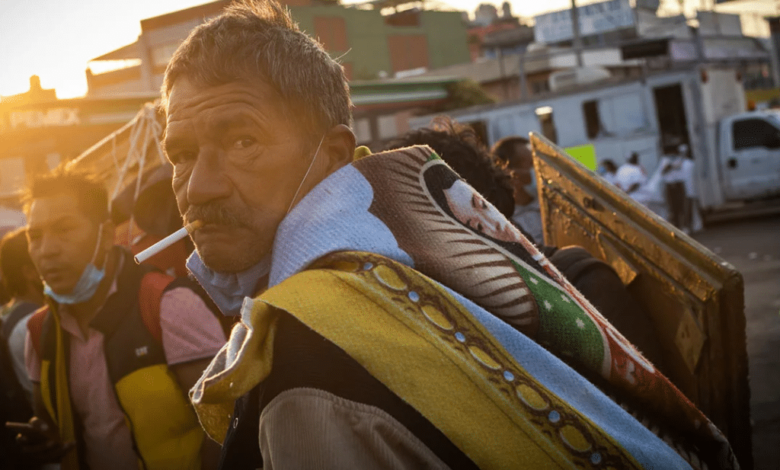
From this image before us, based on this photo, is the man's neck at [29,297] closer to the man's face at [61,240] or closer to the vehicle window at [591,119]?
the man's face at [61,240]

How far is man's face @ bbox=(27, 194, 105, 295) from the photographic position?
302cm

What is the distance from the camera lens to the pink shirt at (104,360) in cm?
265

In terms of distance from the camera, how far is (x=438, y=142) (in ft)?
9.76

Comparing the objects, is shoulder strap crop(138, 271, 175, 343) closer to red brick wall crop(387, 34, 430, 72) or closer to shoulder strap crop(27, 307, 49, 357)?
shoulder strap crop(27, 307, 49, 357)

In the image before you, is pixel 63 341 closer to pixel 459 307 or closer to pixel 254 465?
pixel 254 465

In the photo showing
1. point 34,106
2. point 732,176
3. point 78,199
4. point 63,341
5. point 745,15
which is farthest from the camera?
point 745,15

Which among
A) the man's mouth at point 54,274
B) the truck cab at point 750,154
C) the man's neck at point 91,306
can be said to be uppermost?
the man's mouth at point 54,274

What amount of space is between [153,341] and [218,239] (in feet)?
4.96

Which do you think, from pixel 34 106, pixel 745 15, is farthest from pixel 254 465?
pixel 745 15

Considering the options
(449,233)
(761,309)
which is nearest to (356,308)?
(449,233)

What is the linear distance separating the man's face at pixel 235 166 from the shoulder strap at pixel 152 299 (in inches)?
58.0

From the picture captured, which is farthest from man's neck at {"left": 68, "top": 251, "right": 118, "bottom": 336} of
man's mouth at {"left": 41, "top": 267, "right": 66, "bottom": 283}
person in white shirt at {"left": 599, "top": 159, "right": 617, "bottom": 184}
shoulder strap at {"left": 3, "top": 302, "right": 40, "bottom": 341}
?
person in white shirt at {"left": 599, "top": 159, "right": 617, "bottom": 184}

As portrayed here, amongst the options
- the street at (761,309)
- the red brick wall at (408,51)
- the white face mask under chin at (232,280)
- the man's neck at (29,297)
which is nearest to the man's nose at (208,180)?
the white face mask under chin at (232,280)

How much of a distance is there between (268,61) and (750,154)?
663 inches
